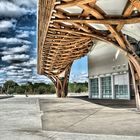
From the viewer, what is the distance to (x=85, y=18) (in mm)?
17516

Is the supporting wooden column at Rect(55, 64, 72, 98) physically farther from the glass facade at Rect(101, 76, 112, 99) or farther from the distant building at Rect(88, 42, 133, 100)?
the glass facade at Rect(101, 76, 112, 99)

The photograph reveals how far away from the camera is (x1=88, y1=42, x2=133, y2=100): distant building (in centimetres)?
4003

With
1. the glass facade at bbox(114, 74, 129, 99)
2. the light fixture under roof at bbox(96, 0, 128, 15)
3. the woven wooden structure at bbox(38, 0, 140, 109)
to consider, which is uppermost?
the light fixture under roof at bbox(96, 0, 128, 15)

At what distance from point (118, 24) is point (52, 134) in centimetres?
1003

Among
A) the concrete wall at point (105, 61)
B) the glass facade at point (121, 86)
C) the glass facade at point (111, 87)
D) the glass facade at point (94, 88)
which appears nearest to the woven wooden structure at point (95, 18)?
the glass facade at point (121, 86)

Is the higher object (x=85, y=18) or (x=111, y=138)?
(x=85, y=18)

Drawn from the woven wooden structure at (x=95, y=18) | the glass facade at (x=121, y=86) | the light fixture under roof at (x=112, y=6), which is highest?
the light fixture under roof at (x=112, y=6)

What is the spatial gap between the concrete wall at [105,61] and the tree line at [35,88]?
47.9m

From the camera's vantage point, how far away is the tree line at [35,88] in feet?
325

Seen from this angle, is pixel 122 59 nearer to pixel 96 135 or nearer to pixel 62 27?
pixel 62 27

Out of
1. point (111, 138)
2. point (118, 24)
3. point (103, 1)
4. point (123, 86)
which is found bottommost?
point (111, 138)

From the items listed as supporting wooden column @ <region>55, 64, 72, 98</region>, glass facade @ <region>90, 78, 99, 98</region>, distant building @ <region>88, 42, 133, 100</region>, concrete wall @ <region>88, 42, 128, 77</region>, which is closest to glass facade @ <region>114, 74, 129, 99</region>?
distant building @ <region>88, 42, 133, 100</region>

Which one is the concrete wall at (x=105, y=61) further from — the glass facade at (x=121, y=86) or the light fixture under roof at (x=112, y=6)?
the light fixture under roof at (x=112, y=6)

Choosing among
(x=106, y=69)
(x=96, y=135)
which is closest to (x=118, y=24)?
(x=96, y=135)
